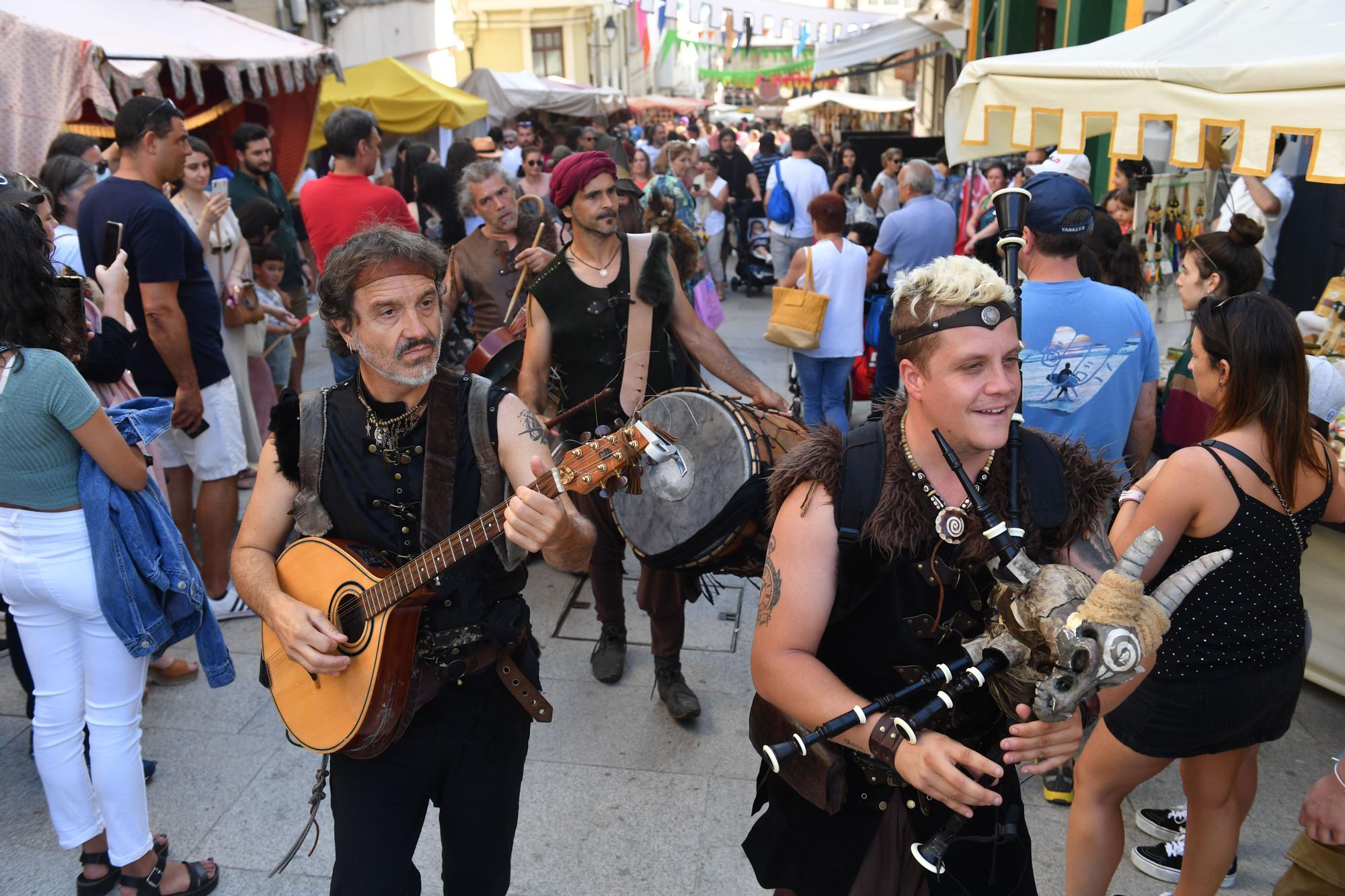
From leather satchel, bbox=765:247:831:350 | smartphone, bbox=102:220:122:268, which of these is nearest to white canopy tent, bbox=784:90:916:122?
leather satchel, bbox=765:247:831:350

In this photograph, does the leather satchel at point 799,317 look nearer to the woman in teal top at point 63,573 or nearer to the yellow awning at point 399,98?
the woman in teal top at point 63,573

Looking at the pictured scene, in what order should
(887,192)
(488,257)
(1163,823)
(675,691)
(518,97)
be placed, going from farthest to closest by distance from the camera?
(518,97) → (887,192) → (488,257) → (675,691) → (1163,823)

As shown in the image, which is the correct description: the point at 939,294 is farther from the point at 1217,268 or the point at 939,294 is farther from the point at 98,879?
the point at 98,879

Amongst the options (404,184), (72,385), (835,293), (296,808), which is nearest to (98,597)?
(72,385)

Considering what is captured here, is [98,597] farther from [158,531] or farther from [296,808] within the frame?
[296,808]

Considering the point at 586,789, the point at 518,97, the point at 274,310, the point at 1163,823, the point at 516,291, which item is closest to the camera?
the point at 1163,823

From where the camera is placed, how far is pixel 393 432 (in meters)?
2.50

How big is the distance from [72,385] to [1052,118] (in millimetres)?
4701

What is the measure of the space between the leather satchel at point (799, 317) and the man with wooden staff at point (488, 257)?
1703 millimetres

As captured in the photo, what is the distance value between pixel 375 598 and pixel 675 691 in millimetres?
2111

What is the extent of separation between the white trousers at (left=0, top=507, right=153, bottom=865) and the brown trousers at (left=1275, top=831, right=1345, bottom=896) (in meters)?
3.22

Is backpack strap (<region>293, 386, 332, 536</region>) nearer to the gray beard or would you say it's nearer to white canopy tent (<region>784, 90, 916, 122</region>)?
the gray beard

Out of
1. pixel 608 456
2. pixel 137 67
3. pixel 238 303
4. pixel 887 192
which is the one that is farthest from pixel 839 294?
pixel 887 192

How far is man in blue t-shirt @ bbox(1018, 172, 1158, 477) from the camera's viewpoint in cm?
354
